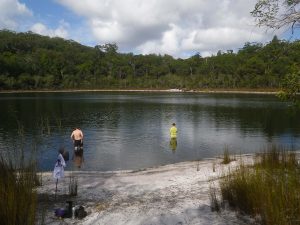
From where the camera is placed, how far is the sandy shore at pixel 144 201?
8.24 meters

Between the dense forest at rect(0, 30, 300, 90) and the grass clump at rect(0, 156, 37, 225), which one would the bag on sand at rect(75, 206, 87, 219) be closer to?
the grass clump at rect(0, 156, 37, 225)

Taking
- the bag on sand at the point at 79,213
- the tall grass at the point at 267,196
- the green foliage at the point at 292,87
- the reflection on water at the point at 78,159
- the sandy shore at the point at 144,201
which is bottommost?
the reflection on water at the point at 78,159

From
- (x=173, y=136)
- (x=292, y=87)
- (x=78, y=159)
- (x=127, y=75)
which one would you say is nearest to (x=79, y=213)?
(x=292, y=87)

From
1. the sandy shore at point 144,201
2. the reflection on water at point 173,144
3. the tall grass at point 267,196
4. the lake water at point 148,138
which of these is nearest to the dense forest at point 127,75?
the lake water at point 148,138

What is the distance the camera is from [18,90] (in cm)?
15262

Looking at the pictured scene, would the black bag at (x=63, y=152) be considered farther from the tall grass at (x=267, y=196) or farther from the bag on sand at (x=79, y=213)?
the tall grass at (x=267, y=196)

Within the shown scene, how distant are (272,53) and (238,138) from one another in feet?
77.9

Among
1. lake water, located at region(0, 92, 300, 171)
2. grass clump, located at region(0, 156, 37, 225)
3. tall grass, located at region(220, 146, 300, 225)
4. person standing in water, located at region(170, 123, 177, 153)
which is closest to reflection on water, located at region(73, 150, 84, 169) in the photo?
lake water, located at region(0, 92, 300, 171)

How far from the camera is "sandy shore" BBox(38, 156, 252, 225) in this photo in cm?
824

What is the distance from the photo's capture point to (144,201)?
9.98 meters

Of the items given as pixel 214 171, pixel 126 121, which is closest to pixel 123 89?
pixel 126 121

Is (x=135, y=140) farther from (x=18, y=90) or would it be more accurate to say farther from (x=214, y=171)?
(x=18, y=90)

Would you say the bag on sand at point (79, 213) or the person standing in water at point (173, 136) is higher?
the bag on sand at point (79, 213)

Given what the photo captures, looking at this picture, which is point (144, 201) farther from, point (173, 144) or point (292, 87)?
point (173, 144)
